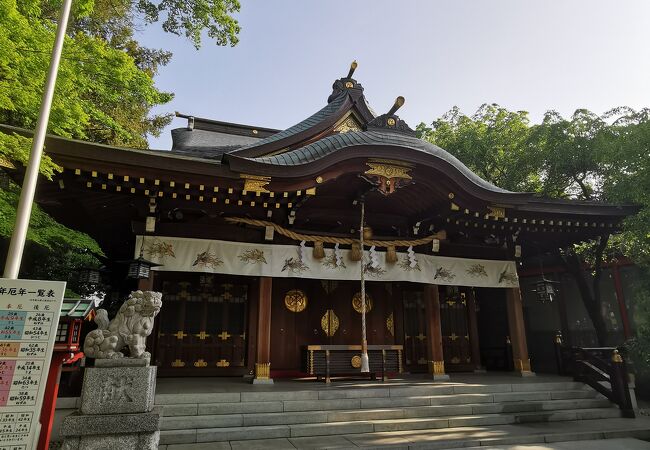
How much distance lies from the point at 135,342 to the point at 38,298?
156 cm

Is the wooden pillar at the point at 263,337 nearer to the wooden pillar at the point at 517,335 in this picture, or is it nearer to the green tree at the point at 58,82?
the green tree at the point at 58,82

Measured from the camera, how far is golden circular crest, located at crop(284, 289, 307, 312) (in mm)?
10125

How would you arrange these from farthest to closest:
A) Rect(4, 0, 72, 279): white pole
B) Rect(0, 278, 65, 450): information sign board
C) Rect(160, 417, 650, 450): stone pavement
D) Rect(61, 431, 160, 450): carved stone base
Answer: Rect(160, 417, 650, 450): stone pavement
Rect(61, 431, 160, 450): carved stone base
Rect(4, 0, 72, 279): white pole
Rect(0, 278, 65, 450): information sign board

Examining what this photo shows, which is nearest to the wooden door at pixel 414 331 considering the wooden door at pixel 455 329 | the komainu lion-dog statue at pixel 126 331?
the wooden door at pixel 455 329

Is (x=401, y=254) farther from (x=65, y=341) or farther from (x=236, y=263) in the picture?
(x=65, y=341)

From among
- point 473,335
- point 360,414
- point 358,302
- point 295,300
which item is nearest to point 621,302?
point 473,335

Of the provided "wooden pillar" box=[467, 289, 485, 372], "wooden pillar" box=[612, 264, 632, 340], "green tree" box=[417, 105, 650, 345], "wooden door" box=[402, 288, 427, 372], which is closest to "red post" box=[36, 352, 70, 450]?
"wooden door" box=[402, 288, 427, 372]

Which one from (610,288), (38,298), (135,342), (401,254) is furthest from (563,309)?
(38,298)

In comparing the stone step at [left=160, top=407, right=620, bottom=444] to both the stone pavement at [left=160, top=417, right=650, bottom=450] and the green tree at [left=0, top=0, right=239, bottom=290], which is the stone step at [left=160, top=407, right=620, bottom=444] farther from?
the green tree at [left=0, top=0, right=239, bottom=290]

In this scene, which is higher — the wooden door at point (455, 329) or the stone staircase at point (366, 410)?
the wooden door at point (455, 329)

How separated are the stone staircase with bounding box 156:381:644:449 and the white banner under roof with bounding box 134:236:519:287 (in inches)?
97.8

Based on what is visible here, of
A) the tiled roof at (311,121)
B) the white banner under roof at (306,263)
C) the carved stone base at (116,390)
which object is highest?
the tiled roof at (311,121)

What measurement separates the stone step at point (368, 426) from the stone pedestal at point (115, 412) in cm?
127

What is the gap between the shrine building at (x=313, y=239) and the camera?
7.62m
